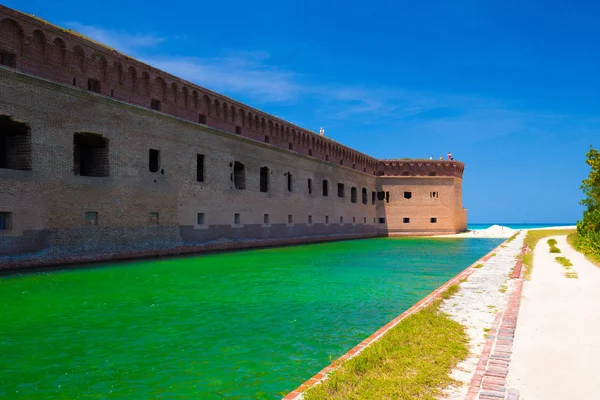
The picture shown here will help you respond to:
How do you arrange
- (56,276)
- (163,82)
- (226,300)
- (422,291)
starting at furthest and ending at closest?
(163,82)
(56,276)
(422,291)
(226,300)

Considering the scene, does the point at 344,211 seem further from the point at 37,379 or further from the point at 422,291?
the point at 37,379

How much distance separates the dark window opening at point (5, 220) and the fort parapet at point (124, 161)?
34 millimetres

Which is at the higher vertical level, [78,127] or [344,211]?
[78,127]

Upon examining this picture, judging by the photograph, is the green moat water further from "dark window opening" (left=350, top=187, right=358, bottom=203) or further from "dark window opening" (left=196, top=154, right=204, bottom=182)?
"dark window opening" (left=350, top=187, right=358, bottom=203)

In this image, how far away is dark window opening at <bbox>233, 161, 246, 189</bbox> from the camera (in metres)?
24.6

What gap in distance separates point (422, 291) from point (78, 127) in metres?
12.1

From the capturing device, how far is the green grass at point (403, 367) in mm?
3525

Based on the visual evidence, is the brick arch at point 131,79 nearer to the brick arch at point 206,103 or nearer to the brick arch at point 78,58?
the brick arch at point 78,58

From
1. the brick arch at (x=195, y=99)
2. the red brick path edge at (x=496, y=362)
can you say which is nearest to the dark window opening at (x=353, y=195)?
the brick arch at (x=195, y=99)

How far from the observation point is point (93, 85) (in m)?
16.6

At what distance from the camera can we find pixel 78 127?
15422 mm

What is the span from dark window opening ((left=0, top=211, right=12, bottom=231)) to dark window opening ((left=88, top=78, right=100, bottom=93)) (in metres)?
5.41

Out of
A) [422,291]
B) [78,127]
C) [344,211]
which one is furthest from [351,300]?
[344,211]

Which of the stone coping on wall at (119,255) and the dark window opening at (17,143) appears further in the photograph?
the dark window opening at (17,143)
